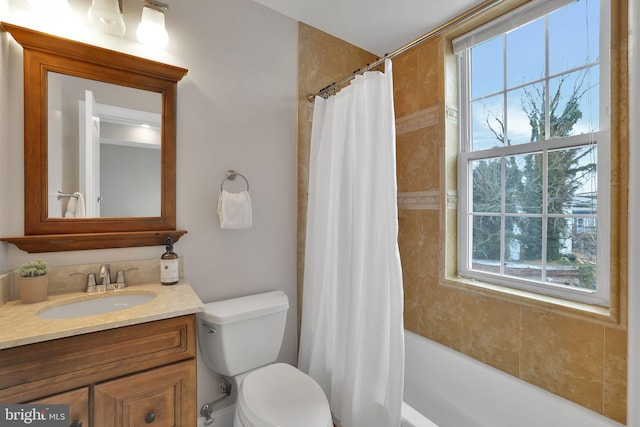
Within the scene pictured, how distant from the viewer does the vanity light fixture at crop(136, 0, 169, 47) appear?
1417mm

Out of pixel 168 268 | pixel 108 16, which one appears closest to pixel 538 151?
pixel 168 268

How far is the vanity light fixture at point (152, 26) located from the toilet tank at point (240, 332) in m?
1.35

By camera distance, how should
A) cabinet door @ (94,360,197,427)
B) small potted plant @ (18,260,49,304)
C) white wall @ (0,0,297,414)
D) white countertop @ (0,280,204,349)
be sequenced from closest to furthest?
white countertop @ (0,280,204,349) → cabinet door @ (94,360,197,427) → small potted plant @ (18,260,49,304) → white wall @ (0,0,297,414)

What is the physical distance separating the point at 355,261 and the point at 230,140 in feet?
3.32

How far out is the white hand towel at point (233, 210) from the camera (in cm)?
161

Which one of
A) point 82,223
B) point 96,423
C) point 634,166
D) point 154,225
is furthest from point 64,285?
point 634,166

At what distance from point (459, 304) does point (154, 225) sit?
1.84m

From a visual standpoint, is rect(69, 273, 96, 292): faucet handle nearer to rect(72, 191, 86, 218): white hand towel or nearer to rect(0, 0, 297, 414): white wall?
rect(0, 0, 297, 414): white wall

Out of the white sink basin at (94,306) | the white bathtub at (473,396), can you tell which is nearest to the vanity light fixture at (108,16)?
the white sink basin at (94,306)

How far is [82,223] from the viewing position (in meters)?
1.35

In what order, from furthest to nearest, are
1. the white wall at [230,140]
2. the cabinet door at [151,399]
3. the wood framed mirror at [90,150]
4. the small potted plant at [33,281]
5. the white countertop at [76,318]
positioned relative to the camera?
the white wall at [230,140] < the wood framed mirror at [90,150] < the small potted plant at [33,281] < the cabinet door at [151,399] < the white countertop at [76,318]

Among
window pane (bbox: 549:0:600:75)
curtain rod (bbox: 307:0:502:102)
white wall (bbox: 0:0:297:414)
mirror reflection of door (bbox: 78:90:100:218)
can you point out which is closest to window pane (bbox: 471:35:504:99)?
window pane (bbox: 549:0:600:75)

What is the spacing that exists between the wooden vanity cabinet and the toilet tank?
318 mm

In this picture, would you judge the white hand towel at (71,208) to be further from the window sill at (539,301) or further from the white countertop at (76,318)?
the window sill at (539,301)
